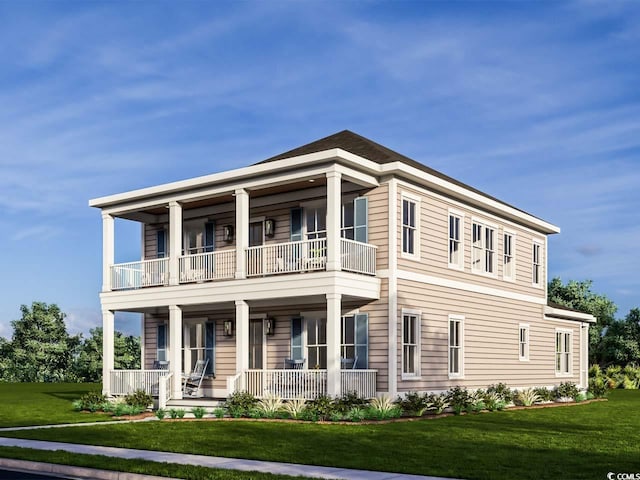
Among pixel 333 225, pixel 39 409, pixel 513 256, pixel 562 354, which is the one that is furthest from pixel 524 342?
pixel 39 409

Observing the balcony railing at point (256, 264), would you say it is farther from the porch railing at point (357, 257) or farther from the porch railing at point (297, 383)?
the porch railing at point (297, 383)

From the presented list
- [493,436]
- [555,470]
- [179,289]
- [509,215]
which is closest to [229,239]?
[179,289]

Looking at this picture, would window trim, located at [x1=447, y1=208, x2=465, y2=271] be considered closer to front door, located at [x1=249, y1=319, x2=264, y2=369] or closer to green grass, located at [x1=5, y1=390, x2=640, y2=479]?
green grass, located at [x1=5, y1=390, x2=640, y2=479]

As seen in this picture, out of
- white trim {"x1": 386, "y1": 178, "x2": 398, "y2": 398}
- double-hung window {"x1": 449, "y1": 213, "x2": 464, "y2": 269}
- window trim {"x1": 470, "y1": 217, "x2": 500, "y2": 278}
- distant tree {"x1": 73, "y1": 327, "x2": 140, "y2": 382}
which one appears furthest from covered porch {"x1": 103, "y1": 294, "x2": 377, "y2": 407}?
distant tree {"x1": 73, "y1": 327, "x2": 140, "y2": 382}

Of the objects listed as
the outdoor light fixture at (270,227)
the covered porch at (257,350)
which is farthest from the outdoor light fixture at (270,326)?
the outdoor light fixture at (270,227)

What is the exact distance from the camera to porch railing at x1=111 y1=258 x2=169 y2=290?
26984 millimetres

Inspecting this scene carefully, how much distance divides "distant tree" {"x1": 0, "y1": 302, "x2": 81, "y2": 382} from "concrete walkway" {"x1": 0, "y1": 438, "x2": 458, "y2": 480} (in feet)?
141

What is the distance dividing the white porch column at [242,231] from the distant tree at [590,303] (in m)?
33.3

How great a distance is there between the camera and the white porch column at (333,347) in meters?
21.2

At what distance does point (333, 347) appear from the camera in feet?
69.7

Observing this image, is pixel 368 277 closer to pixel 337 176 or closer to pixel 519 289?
pixel 337 176

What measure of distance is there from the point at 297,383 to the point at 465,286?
7457 millimetres

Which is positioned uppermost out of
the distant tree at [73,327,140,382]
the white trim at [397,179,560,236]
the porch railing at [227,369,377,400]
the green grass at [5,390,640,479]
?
the white trim at [397,179,560,236]

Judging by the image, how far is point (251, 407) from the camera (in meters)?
21.7
